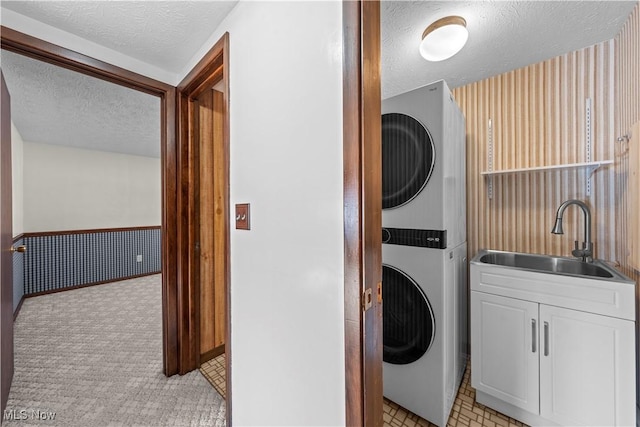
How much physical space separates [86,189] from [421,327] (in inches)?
212

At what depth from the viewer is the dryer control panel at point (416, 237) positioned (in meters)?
1.39

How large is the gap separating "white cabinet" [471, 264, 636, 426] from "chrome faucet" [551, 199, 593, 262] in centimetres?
40

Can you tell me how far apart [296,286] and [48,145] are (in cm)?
525

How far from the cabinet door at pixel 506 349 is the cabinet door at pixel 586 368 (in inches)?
1.8

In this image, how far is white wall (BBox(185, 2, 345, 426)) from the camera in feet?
2.59

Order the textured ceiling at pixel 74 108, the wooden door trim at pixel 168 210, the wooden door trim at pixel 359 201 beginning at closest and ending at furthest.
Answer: the wooden door trim at pixel 359 201 < the wooden door trim at pixel 168 210 < the textured ceiling at pixel 74 108

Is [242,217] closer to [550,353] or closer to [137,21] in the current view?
[137,21]

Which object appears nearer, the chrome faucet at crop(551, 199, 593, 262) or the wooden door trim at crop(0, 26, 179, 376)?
the chrome faucet at crop(551, 199, 593, 262)

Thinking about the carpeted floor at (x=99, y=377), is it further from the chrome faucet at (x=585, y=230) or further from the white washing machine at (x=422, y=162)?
the chrome faucet at (x=585, y=230)

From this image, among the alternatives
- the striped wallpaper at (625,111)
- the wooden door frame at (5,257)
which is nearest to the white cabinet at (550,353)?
the striped wallpaper at (625,111)

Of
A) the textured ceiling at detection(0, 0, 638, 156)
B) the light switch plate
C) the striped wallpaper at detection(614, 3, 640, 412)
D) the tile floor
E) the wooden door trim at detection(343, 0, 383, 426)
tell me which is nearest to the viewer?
the wooden door trim at detection(343, 0, 383, 426)

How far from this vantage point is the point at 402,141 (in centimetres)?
153

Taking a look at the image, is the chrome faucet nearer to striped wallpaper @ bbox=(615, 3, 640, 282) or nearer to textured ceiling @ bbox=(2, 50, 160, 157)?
striped wallpaper @ bbox=(615, 3, 640, 282)
